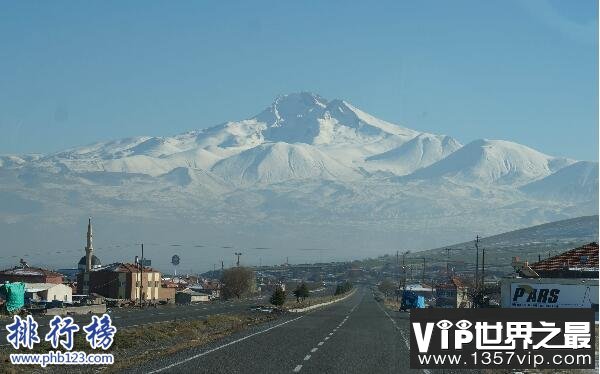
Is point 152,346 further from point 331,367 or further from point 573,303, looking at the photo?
point 573,303

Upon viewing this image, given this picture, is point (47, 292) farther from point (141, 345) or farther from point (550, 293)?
point (141, 345)

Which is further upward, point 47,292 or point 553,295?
point 553,295

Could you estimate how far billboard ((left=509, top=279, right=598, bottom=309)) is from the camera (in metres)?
55.4

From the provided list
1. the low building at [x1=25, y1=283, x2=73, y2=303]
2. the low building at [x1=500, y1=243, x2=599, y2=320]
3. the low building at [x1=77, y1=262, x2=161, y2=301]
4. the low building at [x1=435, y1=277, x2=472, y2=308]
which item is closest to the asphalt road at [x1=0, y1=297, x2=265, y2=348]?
the low building at [x1=500, y1=243, x2=599, y2=320]

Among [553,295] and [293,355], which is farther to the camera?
[553,295]

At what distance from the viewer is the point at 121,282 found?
532ft

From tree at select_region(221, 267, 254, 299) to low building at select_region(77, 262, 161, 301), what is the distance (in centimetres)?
1995

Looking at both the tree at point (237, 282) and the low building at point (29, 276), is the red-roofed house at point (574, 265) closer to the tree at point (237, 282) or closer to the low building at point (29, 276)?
the low building at point (29, 276)

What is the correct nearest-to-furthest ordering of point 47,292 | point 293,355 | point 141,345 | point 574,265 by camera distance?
point 293,355 < point 141,345 < point 574,265 < point 47,292

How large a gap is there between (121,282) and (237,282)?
32179 millimetres

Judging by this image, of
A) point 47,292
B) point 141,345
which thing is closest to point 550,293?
point 141,345

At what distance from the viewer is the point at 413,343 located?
90.5ft

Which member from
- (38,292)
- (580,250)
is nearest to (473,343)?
(580,250)

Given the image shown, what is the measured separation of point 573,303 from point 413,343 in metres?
30.8
